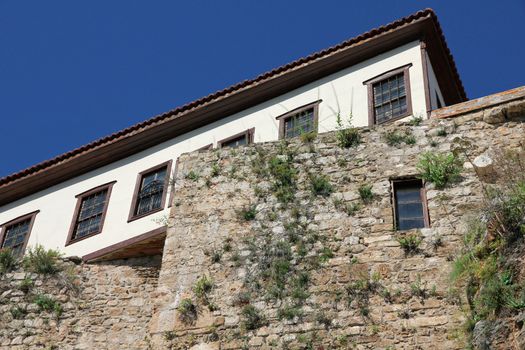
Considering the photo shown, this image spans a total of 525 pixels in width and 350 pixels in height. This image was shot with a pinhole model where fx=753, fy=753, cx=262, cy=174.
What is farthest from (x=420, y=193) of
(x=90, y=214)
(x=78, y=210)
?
(x=78, y=210)

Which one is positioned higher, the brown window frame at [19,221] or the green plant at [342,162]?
the brown window frame at [19,221]

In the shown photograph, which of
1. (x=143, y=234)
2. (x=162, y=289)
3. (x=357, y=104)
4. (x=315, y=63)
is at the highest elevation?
(x=315, y=63)

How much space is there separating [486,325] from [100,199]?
1190 cm

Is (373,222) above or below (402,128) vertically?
below

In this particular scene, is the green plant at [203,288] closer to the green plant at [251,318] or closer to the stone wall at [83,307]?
the green plant at [251,318]

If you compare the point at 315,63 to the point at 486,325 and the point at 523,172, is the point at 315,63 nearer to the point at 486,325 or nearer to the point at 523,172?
the point at 523,172

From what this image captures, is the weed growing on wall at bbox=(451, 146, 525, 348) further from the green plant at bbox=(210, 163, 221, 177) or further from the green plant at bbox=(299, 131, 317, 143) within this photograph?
the green plant at bbox=(210, 163, 221, 177)

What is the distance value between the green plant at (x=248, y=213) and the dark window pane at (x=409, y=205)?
246cm

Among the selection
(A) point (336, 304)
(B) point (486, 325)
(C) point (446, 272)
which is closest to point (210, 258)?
(A) point (336, 304)

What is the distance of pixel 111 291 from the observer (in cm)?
1612

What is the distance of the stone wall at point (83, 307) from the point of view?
15.3m

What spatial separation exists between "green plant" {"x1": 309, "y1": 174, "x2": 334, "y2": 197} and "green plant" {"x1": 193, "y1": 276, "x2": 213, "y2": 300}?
2.47 meters

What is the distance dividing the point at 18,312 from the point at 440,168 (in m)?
9.29

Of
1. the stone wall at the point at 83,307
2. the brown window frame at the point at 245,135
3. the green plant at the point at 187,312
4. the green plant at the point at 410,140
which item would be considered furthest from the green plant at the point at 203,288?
the brown window frame at the point at 245,135
